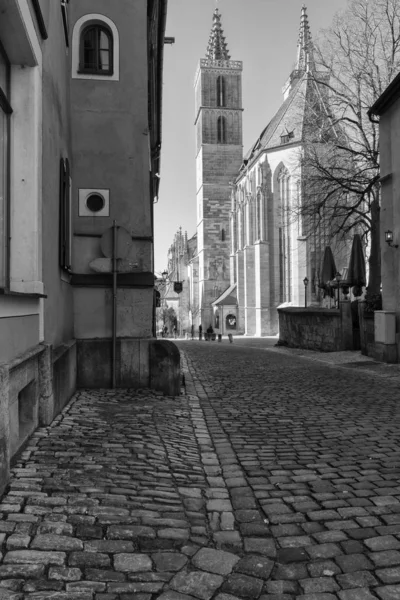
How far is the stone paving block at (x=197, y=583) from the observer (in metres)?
2.50

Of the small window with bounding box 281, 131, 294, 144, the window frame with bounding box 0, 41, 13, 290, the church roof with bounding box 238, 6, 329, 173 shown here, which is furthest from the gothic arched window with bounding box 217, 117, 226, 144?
the window frame with bounding box 0, 41, 13, 290

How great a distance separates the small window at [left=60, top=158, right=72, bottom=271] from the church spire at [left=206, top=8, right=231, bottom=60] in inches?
2810

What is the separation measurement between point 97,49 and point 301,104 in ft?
62.4

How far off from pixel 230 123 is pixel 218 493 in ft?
235

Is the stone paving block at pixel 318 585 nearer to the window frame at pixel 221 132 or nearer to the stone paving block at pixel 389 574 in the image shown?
the stone paving block at pixel 389 574

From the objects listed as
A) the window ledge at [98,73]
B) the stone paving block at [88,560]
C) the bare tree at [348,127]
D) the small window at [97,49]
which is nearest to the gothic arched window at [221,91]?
the bare tree at [348,127]

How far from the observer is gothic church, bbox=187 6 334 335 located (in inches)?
2009

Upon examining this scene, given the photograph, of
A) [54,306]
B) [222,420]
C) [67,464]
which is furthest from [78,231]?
[67,464]

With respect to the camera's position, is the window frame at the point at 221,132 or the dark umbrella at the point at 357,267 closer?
the dark umbrella at the point at 357,267

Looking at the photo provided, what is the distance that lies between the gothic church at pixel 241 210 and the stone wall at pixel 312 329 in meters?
14.0

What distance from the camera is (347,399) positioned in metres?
8.27

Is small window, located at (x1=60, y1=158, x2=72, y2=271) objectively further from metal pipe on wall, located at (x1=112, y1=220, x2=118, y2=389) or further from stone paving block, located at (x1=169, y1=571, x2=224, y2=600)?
stone paving block, located at (x1=169, y1=571, x2=224, y2=600)

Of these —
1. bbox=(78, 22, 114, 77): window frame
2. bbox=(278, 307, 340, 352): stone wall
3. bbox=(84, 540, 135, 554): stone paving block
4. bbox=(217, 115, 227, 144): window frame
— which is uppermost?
bbox=(217, 115, 227, 144): window frame

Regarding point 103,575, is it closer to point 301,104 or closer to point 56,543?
point 56,543
